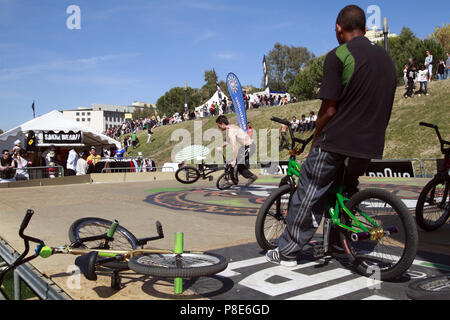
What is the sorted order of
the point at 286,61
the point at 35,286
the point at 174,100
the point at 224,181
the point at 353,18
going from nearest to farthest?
the point at 35,286, the point at 353,18, the point at 224,181, the point at 286,61, the point at 174,100

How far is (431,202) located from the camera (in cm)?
491

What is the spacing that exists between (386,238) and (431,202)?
2124 mm

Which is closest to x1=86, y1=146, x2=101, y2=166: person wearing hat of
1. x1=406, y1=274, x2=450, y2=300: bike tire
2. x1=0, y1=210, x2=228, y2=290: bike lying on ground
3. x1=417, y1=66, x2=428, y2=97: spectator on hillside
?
x1=0, y1=210, x2=228, y2=290: bike lying on ground

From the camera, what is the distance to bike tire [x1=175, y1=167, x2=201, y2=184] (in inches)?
464

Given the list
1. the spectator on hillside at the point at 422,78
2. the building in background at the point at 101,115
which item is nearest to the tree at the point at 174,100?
the building in background at the point at 101,115

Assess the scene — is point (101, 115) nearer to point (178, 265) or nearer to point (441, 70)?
point (441, 70)

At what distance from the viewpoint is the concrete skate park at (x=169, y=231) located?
9.28ft

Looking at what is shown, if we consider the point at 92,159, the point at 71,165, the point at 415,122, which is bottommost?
the point at 71,165

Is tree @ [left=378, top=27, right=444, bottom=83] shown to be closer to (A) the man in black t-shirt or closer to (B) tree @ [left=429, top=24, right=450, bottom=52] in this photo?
(B) tree @ [left=429, top=24, right=450, bottom=52]

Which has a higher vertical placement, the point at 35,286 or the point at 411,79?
the point at 411,79

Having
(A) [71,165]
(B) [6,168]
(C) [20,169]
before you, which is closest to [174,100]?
(A) [71,165]

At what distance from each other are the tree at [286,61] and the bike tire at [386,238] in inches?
3230

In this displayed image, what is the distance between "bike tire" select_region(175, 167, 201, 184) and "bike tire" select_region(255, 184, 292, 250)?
310 inches
